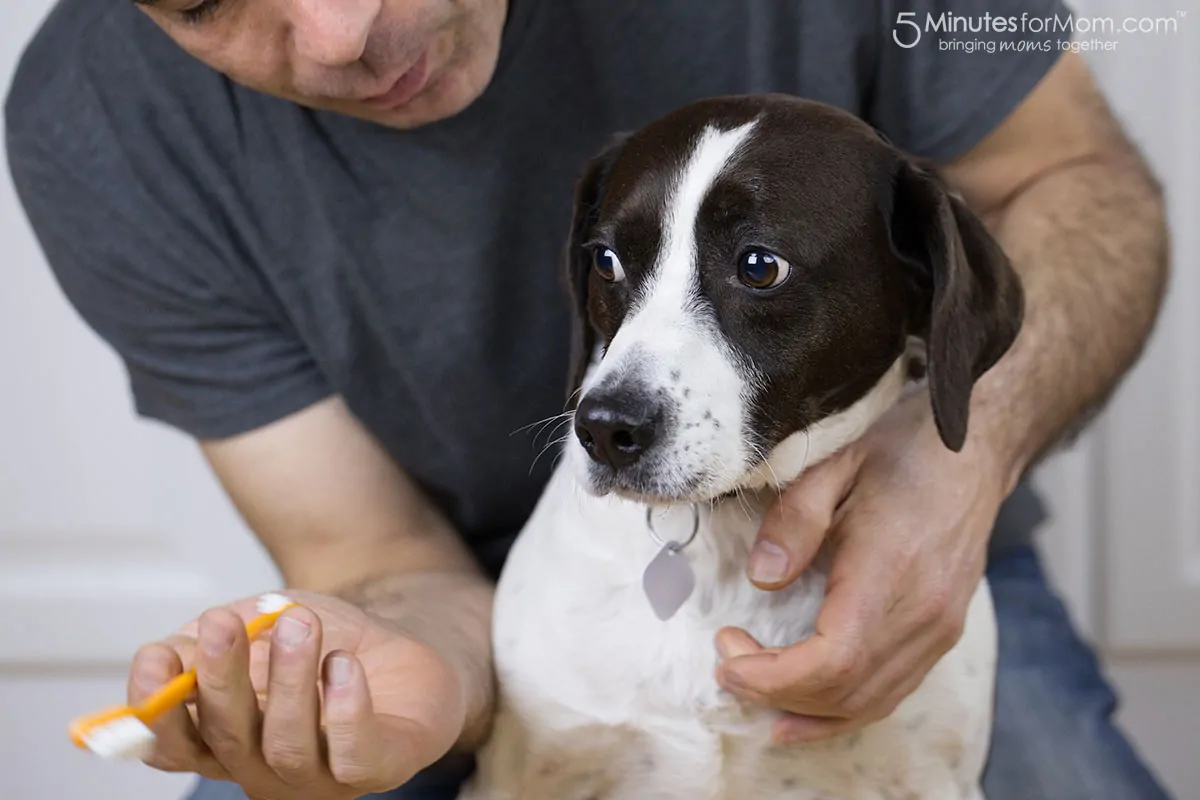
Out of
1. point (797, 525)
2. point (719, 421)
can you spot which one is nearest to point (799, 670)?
point (797, 525)

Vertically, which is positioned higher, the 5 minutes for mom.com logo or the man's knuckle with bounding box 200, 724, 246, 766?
the 5 minutes for mom.com logo

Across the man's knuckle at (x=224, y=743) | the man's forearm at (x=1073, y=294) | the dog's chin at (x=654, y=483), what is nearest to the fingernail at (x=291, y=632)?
the man's knuckle at (x=224, y=743)

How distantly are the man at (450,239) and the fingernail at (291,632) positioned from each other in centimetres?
37

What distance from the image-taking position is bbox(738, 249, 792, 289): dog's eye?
3.85 feet

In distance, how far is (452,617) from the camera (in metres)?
1.44

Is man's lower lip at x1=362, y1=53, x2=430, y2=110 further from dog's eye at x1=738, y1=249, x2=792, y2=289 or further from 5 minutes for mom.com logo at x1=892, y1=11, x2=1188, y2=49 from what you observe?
5 minutes for mom.com logo at x1=892, y1=11, x2=1188, y2=49

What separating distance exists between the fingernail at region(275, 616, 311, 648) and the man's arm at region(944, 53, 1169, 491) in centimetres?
74

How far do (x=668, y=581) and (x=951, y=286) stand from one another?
39 centimetres

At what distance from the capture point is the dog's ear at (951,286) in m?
1.16

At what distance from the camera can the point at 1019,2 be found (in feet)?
5.33

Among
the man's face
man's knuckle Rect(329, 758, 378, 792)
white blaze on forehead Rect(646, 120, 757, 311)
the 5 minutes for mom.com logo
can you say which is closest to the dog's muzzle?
white blaze on forehead Rect(646, 120, 757, 311)

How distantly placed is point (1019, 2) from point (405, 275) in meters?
0.82

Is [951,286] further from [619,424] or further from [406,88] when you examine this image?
[406,88]

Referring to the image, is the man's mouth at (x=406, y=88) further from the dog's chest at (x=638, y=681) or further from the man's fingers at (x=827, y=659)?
the man's fingers at (x=827, y=659)
